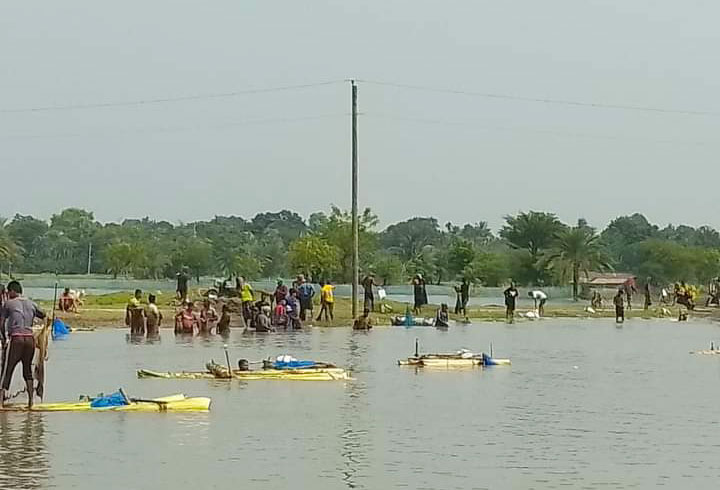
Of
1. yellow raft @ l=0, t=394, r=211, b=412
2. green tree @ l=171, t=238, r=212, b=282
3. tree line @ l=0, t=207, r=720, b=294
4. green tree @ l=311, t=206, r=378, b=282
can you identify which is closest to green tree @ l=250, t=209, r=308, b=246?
tree line @ l=0, t=207, r=720, b=294

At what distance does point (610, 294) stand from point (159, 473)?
259ft

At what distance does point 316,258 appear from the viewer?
3250 inches

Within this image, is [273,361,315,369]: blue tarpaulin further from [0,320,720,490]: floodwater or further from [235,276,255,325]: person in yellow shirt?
[235,276,255,325]: person in yellow shirt

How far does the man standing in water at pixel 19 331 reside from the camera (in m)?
20.0

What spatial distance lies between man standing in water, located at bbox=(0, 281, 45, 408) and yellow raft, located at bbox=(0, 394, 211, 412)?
47 centimetres

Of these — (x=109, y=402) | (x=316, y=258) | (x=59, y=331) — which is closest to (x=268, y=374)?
(x=109, y=402)

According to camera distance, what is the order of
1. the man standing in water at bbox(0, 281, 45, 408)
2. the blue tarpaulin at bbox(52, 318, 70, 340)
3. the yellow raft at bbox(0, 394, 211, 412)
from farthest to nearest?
the blue tarpaulin at bbox(52, 318, 70, 340)
the yellow raft at bbox(0, 394, 211, 412)
the man standing in water at bbox(0, 281, 45, 408)

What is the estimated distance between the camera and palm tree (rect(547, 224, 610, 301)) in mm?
100125

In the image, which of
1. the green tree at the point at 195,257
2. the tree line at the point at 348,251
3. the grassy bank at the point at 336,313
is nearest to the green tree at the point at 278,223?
the tree line at the point at 348,251

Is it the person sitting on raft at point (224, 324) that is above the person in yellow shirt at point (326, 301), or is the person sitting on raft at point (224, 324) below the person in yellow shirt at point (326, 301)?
below

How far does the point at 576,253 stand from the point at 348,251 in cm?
2262

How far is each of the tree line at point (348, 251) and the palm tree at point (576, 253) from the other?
89 mm

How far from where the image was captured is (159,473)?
50.8 ft

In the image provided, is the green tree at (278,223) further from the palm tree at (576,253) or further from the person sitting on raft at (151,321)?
the person sitting on raft at (151,321)
